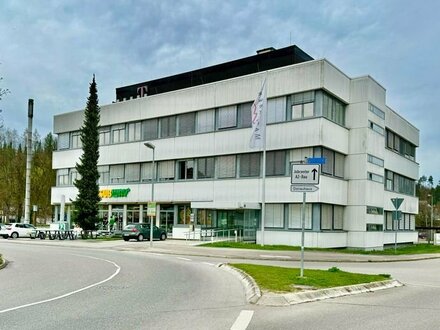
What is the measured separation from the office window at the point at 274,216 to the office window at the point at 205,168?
22.5 feet

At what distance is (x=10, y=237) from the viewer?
48094 millimetres

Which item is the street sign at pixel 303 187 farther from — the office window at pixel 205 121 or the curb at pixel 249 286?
the office window at pixel 205 121

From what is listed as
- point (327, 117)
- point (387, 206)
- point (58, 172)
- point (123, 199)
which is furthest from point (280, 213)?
point (58, 172)

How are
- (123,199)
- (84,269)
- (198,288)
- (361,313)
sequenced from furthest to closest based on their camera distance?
(123,199)
(84,269)
(198,288)
(361,313)

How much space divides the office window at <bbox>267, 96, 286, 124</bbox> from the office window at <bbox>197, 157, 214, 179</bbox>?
275 inches

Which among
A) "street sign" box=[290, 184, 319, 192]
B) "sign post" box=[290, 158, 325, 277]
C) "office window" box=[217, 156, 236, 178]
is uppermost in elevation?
"office window" box=[217, 156, 236, 178]

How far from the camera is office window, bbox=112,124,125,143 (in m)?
52.2

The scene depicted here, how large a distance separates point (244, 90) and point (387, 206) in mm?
18358

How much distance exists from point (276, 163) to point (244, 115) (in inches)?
211

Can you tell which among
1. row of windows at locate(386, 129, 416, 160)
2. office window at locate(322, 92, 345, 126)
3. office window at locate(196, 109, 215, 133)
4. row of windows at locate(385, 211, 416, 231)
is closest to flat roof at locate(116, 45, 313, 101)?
office window at locate(196, 109, 215, 133)

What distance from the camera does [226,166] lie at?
42.3 m

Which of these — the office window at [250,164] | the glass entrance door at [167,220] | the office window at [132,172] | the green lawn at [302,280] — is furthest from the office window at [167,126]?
the green lawn at [302,280]

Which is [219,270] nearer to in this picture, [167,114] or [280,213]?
[280,213]

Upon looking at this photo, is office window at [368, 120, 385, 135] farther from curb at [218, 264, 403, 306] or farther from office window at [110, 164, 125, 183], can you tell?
curb at [218, 264, 403, 306]
